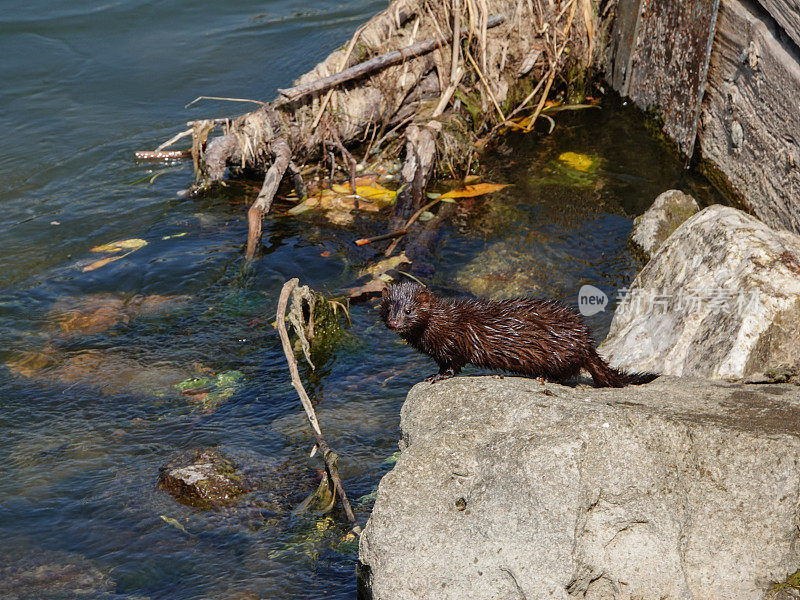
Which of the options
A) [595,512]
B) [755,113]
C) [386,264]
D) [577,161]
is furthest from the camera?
[577,161]

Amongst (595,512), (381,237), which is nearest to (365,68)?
(381,237)

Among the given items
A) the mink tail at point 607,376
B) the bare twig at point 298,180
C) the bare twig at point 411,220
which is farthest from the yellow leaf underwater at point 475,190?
the mink tail at point 607,376

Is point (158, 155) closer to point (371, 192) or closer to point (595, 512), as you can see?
point (371, 192)

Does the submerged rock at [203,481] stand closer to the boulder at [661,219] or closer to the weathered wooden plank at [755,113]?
the boulder at [661,219]

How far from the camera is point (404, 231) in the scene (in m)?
7.62

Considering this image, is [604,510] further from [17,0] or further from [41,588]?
[17,0]

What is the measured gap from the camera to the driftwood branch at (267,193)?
24.5ft

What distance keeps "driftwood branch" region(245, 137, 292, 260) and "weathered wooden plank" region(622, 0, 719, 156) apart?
12.4 feet

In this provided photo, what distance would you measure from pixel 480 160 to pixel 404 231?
175 centimetres

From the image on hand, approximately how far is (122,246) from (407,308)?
14.2 feet

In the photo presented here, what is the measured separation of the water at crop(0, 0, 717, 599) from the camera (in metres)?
4.39

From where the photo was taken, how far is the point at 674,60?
8.09m

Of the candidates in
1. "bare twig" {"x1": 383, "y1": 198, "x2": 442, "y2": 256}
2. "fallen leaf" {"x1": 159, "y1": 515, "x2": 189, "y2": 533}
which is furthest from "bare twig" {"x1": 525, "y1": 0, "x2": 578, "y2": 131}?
"fallen leaf" {"x1": 159, "y1": 515, "x2": 189, "y2": 533}

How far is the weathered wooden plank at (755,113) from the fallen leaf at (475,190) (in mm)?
2020
